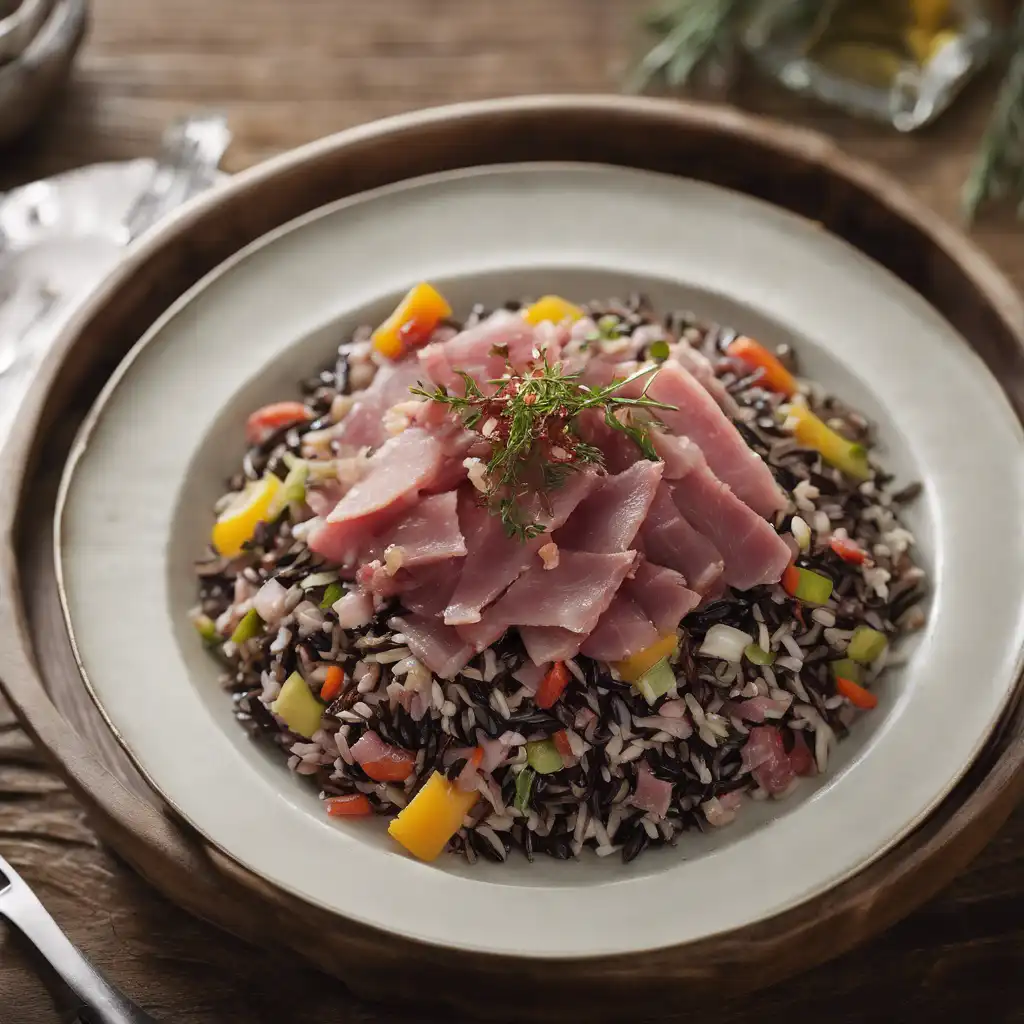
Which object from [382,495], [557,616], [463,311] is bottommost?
[557,616]

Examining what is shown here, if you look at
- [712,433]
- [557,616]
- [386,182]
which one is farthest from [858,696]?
A: [386,182]

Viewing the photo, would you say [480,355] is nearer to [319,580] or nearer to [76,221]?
[319,580]

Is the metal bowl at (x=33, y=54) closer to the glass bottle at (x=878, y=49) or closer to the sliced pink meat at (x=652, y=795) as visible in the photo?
the glass bottle at (x=878, y=49)

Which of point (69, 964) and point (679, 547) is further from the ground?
point (679, 547)

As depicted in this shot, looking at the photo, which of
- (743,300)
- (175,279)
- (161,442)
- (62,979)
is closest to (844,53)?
(743,300)

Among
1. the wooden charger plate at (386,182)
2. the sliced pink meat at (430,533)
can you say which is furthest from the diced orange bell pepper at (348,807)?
the sliced pink meat at (430,533)
